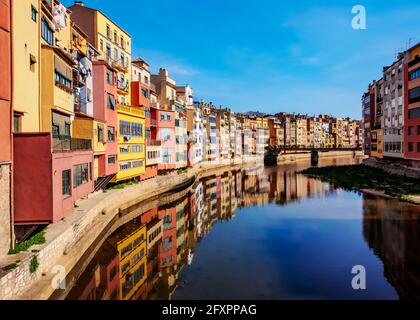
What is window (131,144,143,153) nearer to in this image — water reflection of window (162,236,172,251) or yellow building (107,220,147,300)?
yellow building (107,220,147,300)

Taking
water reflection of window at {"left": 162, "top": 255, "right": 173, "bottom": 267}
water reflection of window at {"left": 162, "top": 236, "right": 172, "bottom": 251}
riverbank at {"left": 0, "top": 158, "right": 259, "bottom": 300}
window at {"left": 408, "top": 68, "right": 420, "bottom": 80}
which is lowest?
water reflection of window at {"left": 162, "top": 255, "right": 173, "bottom": 267}

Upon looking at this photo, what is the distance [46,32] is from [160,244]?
17.4 m

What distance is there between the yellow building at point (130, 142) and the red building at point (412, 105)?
39900mm

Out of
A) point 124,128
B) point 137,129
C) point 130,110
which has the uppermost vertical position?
point 130,110

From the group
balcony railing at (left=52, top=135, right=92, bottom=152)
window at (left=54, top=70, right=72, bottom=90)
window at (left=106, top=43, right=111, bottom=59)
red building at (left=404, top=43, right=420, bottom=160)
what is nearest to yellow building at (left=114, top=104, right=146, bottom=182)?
window at (left=106, top=43, right=111, bottom=59)

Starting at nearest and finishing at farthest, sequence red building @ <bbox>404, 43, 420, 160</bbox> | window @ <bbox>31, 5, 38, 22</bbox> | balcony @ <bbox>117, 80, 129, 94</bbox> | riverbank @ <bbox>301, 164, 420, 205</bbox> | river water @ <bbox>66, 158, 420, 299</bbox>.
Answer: river water @ <bbox>66, 158, 420, 299</bbox>, window @ <bbox>31, 5, 38, 22</bbox>, balcony @ <bbox>117, 80, 129, 94</bbox>, riverbank @ <bbox>301, 164, 420, 205</bbox>, red building @ <bbox>404, 43, 420, 160</bbox>

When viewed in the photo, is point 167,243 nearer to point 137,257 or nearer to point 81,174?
point 137,257

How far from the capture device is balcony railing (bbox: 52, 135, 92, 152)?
20188 mm

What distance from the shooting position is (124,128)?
39125 millimetres

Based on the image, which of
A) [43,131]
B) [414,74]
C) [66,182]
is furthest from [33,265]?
[414,74]

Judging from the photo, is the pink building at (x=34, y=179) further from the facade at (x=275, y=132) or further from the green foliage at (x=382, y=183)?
the facade at (x=275, y=132)

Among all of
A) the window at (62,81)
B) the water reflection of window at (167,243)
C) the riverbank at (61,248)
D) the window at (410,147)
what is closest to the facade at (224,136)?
the window at (410,147)

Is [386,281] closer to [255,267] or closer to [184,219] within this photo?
[255,267]

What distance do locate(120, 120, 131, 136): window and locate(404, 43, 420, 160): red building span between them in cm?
4138
